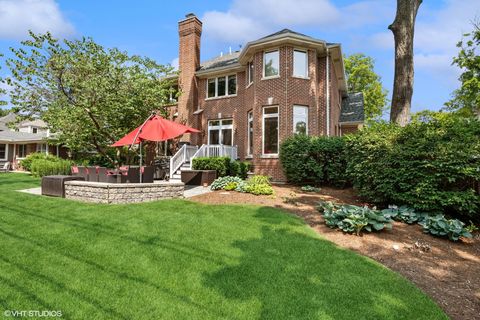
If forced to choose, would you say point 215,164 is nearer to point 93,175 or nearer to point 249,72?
point 93,175

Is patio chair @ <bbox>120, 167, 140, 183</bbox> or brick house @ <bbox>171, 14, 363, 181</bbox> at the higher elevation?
brick house @ <bbox>171, 14, 363, 181</bbox>

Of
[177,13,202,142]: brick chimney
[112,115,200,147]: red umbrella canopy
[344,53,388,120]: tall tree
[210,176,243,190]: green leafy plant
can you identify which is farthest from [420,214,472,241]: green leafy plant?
[344,53,388,120]: tall tree

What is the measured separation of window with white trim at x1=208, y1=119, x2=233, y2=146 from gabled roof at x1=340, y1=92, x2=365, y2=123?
24.5ft

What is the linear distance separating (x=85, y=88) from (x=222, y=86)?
725 centimetres

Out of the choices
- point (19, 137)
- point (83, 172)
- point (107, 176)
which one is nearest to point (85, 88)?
point (83, 172)

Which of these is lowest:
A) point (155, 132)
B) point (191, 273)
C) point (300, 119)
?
point (191, 273)

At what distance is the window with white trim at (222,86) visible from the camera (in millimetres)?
16250

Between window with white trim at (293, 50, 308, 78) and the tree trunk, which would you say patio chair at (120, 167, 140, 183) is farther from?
the tree trunk

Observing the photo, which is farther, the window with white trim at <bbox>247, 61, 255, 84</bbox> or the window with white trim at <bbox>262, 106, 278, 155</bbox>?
the window with white trim at <bbox>247, 61, 255, 84</bbox>

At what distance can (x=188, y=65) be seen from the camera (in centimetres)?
1752

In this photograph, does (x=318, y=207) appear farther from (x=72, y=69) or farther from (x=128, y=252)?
(x=72, y=69)

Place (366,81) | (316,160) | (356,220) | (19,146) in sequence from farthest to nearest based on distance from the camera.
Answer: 1. (366,81)
2. (19,146)
3. (316,160)
4. (356,220)

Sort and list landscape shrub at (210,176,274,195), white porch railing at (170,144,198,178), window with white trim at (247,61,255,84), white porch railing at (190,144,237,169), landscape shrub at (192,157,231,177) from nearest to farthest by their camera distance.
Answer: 1. landscape shrub at (210,176,274,195)
2. landscape shrub at (192,157,231,177)
3. white porch railing at (170,144,198,178)
4. white porch railing at (190,144,237,169)
5. window with white trim at (247,61,255,84)

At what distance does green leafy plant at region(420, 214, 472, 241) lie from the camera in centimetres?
526
